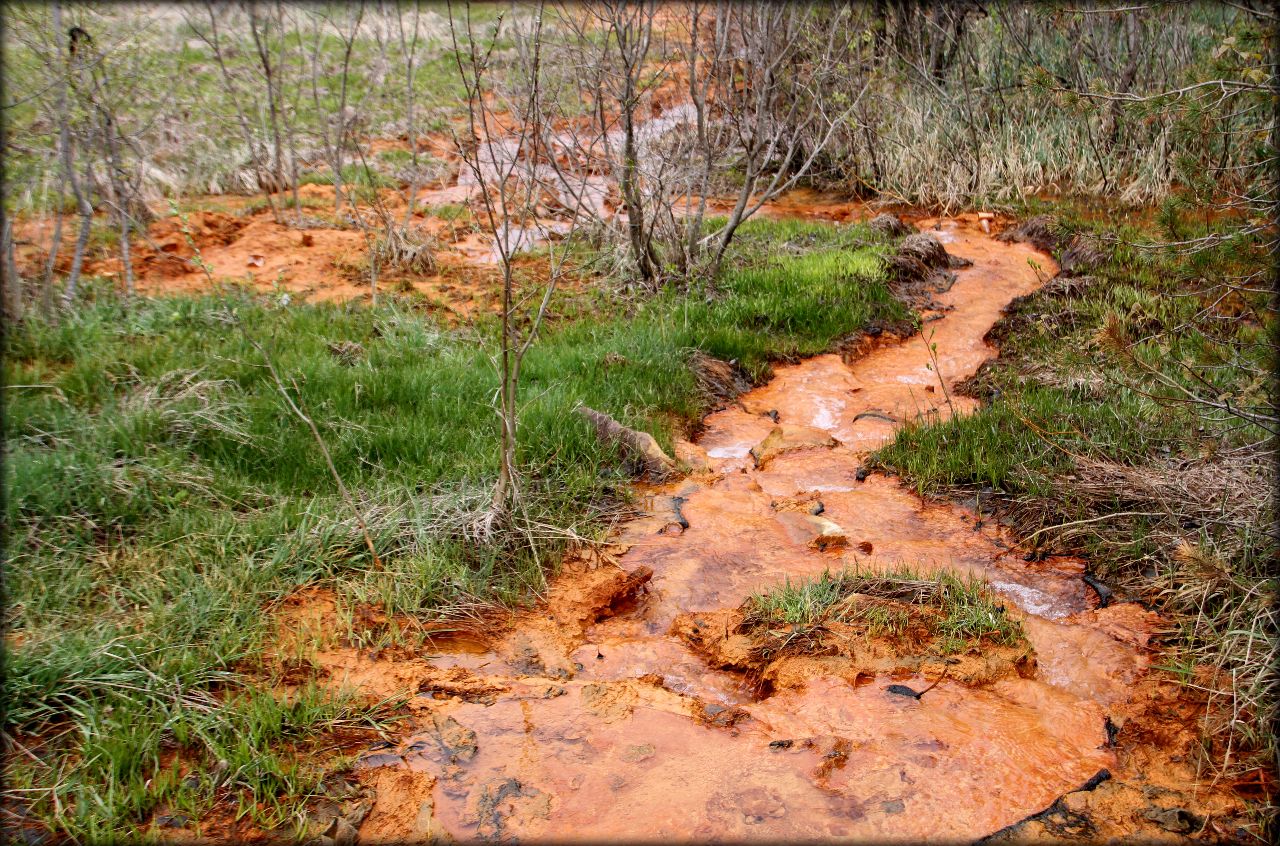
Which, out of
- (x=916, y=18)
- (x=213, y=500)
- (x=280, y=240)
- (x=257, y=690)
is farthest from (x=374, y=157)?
(x=257, y=690)

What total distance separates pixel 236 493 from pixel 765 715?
2.56 m

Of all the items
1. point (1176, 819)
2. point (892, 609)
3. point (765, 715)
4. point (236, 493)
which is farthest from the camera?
point (236, 493)

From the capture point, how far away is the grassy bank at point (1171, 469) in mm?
2877

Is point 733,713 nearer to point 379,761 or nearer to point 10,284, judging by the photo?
point 379,761

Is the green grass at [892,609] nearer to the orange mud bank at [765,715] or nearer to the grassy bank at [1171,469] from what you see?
the orange mud bank at [765,715]

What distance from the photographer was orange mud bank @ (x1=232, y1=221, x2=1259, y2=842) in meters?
2.37

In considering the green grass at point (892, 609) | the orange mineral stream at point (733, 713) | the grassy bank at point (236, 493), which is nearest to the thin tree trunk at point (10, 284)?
the grassy bank at point (236, 493)

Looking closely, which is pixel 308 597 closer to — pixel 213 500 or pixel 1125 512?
pixel 213 500

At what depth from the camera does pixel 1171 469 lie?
391 centimetres

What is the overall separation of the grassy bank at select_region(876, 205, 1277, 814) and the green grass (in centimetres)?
60

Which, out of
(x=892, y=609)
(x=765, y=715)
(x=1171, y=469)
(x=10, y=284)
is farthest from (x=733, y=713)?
(x=10, y=284)

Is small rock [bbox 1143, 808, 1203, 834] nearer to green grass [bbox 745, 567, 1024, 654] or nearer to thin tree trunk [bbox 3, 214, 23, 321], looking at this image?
green grass [bbox 745, 567, 1024, 654]

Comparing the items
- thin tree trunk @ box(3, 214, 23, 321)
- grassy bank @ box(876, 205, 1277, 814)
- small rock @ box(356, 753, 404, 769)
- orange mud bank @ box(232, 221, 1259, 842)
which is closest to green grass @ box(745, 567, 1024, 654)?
orange mud bank @ box(232, 221, 1259, 842)

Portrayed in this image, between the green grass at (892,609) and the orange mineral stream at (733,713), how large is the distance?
0.49 feet
